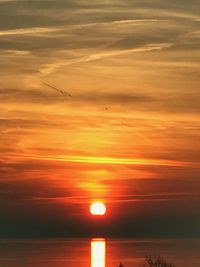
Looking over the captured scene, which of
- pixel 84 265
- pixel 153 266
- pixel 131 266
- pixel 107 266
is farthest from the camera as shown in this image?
pixel 84 265

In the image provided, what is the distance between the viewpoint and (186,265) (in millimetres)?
113312

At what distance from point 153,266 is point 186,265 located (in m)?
68.3

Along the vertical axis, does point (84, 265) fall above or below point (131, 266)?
above

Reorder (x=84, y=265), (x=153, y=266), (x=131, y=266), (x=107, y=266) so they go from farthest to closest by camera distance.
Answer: (x=84, y=265) → (x=107, y=266) → (x=131, y=266) → (x=153, y=266)

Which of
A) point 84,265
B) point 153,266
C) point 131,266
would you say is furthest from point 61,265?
point 153,266

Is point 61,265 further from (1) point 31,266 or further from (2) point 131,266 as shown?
(2) point 131,266

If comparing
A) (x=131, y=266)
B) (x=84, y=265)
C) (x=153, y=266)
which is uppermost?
(x=84, y=265)

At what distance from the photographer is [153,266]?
4653 centimetres

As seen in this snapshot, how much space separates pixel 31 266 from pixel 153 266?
82157 mm

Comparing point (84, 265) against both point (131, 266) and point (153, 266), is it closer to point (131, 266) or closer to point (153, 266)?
point (131, 266)

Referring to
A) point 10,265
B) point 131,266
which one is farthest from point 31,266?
point 131,266

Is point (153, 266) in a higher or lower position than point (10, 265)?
lower

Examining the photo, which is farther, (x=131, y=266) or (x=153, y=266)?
(x=131, y=266)

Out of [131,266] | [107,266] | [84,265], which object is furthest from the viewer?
[84,265]
